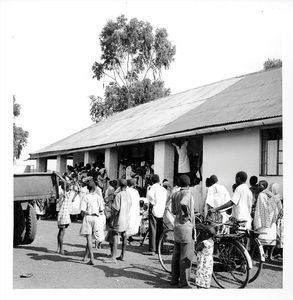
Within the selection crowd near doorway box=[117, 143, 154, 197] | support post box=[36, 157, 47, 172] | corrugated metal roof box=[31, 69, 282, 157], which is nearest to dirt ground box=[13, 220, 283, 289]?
corrugated metal roof box=[31, 69, 282, 157]

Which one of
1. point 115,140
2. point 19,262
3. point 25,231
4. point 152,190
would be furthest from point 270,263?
point 115,140

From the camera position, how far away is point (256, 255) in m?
6.51

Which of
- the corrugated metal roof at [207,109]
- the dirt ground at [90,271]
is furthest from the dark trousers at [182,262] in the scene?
the corrugated metal roof at [207,109]

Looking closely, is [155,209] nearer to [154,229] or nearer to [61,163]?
[154,229]

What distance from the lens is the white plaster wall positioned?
904cm

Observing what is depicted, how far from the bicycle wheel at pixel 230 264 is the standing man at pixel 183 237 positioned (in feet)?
1.61

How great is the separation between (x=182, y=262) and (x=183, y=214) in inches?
25.1

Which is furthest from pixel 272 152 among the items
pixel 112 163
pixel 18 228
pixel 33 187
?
pixel 112 163

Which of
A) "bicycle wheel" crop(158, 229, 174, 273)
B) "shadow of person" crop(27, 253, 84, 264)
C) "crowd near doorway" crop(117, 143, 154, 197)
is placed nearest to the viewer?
"bicycle wheel" crop(158, 229, 174, 273)

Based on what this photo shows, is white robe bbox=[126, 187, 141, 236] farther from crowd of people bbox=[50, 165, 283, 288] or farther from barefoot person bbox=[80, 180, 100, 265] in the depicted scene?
barefoot person bbox=[80, 180, 100, 265]

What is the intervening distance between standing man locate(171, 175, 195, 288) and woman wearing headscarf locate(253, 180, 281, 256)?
5.91 ft
